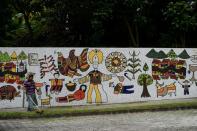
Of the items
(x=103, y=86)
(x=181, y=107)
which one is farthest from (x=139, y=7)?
(x=181, y=107)

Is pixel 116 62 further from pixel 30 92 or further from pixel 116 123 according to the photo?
pixel 116 123

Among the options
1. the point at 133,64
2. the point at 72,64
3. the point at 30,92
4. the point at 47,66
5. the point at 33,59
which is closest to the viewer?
the point at 30,92

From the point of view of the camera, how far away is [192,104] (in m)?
20.2

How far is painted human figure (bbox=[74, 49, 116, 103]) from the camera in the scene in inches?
842

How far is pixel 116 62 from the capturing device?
72.6 feet

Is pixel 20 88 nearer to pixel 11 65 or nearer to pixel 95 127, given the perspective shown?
pixel 11 65

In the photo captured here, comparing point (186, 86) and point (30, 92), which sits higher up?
point (186, 86)

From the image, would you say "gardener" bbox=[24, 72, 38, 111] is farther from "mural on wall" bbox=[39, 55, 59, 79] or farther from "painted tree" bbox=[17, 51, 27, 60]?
"mural on wall" bbox=[39, 55, 59, 79]

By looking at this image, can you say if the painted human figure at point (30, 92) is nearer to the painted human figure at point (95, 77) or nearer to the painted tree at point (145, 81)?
the painted human figure at point (95, 77)

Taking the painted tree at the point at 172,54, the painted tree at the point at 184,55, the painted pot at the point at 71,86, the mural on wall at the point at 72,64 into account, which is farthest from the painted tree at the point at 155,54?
the painted pot at the point at 71,86

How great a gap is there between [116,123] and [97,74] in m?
6.14

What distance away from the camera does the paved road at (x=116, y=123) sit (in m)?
14.4

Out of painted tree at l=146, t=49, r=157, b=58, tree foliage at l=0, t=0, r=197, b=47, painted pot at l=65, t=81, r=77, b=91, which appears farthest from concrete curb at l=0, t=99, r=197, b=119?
A: tree foliage at l=0, t=0, r=197, b=47

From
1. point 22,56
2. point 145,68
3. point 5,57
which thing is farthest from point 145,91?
point 5,57
